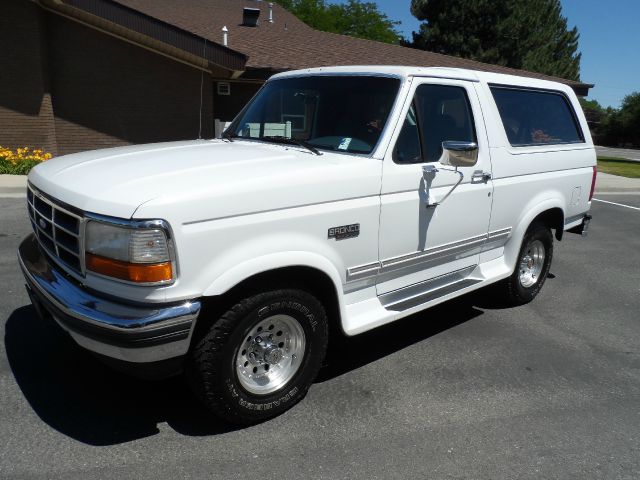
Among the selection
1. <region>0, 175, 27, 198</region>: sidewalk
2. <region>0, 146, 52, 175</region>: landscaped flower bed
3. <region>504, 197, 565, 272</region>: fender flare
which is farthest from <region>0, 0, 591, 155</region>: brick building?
<region>504, 197, 565, 272</region>: fender flare

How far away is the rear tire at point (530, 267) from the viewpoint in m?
5.16

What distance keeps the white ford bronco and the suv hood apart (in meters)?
0.01

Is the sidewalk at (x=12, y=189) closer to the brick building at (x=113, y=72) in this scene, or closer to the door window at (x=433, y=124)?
the brick building at (x=113, y=72)

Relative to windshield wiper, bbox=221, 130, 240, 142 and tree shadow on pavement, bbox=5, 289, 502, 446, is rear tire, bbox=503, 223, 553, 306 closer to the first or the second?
tree shadow on pavement, bbox=5, 289, 502, 446

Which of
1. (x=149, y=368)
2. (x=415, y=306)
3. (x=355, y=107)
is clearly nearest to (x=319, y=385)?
(x=415, y=306)

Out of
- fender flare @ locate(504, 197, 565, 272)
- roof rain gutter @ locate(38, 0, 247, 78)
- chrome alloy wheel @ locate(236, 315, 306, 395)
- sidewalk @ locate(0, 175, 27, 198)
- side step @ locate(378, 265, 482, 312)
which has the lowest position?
sidewalk @ locate(0, 175, 27, 198)

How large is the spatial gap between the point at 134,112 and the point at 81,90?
4.52 ft

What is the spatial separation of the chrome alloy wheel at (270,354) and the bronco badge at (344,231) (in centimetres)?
55

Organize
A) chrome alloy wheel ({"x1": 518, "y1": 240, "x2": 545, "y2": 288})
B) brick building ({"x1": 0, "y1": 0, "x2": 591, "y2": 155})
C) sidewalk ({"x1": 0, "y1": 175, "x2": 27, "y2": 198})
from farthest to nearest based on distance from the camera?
brick building ({"x1": 0, "y1": 0, "x2": 591, "y2": 155}), sidewalk ({"x1": 0, "y1": 175, "x2": 27, "y2": 198}), chrome alloy wheel ({"x1": 518, "y1": 240, "x2": 545, "y2": 288})

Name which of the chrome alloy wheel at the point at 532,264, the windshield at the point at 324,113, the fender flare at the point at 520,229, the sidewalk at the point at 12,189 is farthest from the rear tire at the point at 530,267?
the sidewalk at the point at 12,189

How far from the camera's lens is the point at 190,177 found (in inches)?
112

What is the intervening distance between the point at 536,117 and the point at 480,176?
1.34 meters

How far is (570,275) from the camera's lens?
6.54m

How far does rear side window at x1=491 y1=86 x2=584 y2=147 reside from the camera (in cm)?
466
